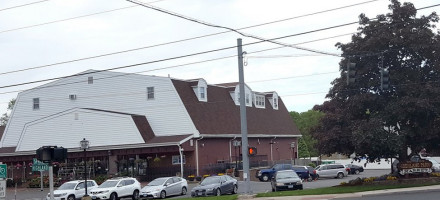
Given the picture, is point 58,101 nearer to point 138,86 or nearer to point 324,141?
point 138,86

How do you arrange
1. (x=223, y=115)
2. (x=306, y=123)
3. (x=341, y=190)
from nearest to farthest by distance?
1. (x=341, y=190)
2. (x=223, y=115)
3. (x=306, y=123)

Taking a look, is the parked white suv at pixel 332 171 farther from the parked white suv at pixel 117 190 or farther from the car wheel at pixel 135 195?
the parked white suv at pixel 117 190

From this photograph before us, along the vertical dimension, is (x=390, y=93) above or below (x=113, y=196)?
above

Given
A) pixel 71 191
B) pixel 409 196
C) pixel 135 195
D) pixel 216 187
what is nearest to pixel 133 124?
pixel 71 191

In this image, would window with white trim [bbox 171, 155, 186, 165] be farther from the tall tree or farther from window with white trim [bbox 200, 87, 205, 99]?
the tall tree

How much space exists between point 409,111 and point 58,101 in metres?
40.2

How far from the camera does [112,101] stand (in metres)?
59.8

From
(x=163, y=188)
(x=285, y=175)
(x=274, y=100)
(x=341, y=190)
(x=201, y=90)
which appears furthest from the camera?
(x=274, y=100)

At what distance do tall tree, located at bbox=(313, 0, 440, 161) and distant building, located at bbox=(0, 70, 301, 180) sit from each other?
68.7 feet

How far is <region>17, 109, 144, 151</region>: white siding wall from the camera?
5488cm

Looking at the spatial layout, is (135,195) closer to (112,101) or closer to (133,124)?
(133,124)

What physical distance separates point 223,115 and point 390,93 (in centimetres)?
2870

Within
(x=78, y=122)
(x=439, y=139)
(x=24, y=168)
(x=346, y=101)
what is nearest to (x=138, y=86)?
(x=78, y=122)

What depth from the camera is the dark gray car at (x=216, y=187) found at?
119 ft
